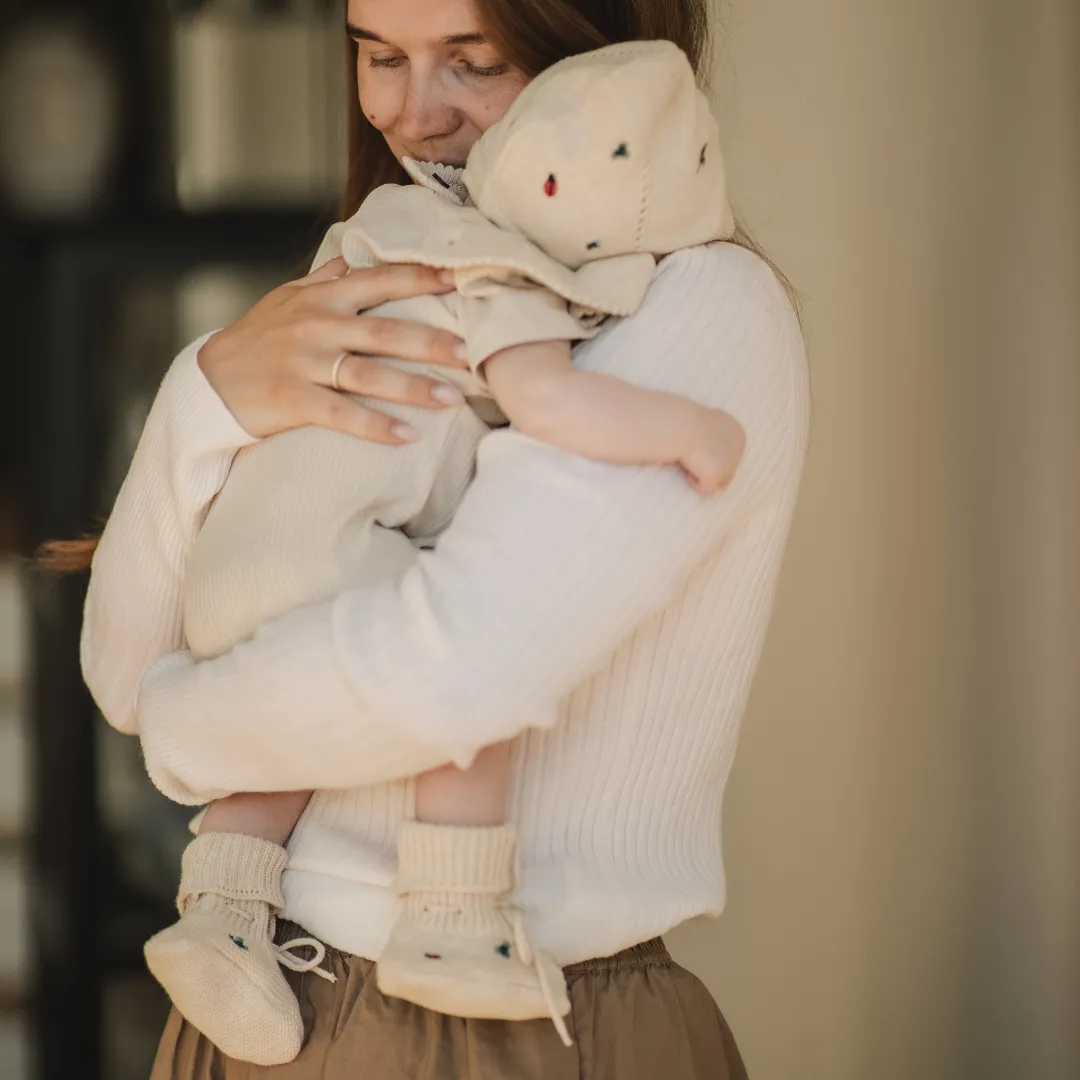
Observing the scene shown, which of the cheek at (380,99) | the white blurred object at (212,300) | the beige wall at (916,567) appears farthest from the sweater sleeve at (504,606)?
the white blurred object at (212,300)

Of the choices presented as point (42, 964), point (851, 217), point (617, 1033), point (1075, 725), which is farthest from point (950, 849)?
point (42, 964)

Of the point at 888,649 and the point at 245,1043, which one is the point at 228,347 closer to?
the point at 245,1043

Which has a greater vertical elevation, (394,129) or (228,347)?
(394,129)

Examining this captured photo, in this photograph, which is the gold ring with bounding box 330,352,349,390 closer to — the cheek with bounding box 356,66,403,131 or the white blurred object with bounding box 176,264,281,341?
the cheek with bounding box 356,66,403,131

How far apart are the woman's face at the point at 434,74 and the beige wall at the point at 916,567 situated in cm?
87

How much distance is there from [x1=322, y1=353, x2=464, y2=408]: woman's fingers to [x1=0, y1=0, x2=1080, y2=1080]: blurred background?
116 cm

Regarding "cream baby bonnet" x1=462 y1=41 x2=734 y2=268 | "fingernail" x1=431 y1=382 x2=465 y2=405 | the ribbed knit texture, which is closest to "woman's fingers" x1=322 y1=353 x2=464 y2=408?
"fingernail" x1=431 y1=382 x2=465 y2=405

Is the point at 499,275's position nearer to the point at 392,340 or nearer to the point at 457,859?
the point at 392,340

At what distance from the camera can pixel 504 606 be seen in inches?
40.3

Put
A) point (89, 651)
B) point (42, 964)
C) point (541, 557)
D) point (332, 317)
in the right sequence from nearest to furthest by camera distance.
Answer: point (541, 557)
point (332, 317)
point (89, 651)
point (42, 964)

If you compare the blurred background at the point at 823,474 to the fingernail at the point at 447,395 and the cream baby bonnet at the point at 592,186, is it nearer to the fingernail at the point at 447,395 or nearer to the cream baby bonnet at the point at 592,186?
the cream baby bonnet at the point at 592,186

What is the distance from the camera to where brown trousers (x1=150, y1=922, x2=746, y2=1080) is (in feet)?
3.82

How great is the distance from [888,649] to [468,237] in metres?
1.30

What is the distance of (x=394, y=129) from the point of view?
4.67 feet
